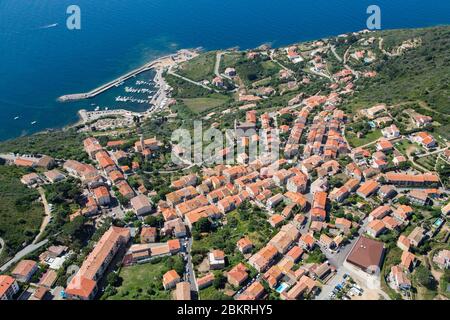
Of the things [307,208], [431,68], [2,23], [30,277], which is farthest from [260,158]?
[2,23]

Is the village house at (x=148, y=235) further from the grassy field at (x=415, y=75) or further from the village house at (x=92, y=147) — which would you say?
the grassy field at (x=415, y=75)

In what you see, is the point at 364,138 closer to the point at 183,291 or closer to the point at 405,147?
the point at 405,147

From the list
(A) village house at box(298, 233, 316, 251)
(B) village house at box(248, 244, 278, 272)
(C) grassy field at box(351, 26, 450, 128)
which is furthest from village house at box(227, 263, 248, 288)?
(C) grassy field at box(351, 26, 450, 128)

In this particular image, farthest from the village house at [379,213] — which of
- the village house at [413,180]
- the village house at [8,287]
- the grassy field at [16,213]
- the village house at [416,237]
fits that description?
the grassy field at [16,213]

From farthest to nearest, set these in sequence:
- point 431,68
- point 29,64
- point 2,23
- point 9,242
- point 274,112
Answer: point 2,23
point 29,64
point 431,68
point 274,112
point 9,242

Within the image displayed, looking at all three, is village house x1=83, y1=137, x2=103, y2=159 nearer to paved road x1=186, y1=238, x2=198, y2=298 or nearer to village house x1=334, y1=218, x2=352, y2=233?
paved road x1=186, y1=238, x2=198, y2=298

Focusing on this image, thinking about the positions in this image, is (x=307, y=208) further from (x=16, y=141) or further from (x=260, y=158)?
(x=16, y=141)
